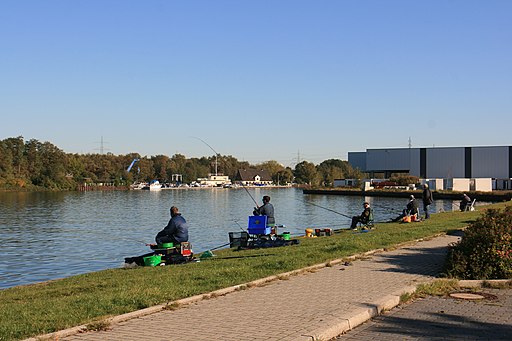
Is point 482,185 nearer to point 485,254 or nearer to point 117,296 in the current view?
point 485,254

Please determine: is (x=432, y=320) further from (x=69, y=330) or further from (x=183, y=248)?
(x=183, y=248)

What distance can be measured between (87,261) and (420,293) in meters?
17.0

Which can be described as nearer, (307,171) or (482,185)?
(482,185)

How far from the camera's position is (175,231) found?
1683cm

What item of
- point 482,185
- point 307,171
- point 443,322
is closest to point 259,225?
point 443,322

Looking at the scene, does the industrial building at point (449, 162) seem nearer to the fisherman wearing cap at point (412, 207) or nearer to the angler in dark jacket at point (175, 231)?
the fisherman wearing cap at point (412, 207)

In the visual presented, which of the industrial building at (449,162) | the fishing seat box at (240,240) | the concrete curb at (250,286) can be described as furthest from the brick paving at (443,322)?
the industrial building at (449,162)

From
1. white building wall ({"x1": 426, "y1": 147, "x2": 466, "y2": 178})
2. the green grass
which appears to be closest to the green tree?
white building wall ({"x1": 426, "y1": 147, "x2": 466, "y2": 178})

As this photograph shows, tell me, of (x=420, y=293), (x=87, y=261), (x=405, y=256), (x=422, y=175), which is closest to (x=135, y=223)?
(x=87, y=261)

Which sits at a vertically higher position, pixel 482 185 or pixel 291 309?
pixel 482 185

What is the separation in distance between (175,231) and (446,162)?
9539 centimetres

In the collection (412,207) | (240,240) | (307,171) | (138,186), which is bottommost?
(138,186)

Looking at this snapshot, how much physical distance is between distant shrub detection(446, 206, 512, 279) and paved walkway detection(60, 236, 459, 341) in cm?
58

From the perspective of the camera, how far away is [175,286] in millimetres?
10391
